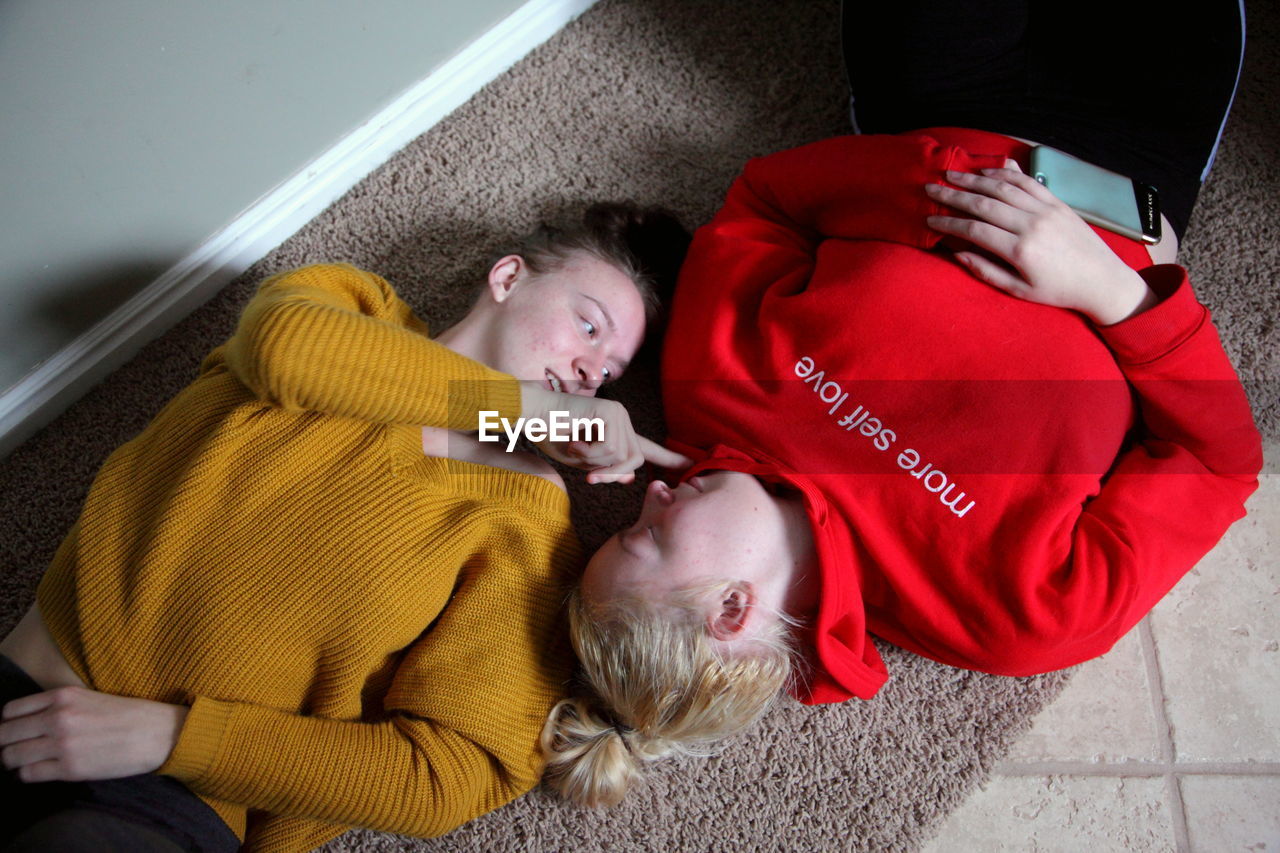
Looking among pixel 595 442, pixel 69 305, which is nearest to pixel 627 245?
pixel 595 442

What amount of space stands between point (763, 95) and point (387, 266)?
601 millimetres

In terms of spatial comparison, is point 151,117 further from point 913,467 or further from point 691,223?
point 913,467

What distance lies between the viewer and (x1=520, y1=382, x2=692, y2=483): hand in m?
0.88

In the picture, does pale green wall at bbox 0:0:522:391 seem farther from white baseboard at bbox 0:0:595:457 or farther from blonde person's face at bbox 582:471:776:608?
blonde person's face at bbox 582:471:776:608

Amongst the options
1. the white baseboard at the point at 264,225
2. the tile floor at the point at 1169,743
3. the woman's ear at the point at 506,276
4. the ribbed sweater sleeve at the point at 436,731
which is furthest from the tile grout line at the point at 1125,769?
the white baseboard at the point at 264,225

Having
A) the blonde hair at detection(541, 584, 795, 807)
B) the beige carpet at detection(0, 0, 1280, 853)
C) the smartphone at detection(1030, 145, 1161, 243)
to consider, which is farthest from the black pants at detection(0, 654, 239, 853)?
the smartphone at detection(1030, 145, 1161, 243)

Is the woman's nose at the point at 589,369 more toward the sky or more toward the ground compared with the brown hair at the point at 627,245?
more toward the ground

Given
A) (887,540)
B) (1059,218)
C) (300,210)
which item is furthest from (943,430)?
(300,210)

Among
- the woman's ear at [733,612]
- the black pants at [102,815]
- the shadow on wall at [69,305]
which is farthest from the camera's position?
the shadow on wall at [69,305]

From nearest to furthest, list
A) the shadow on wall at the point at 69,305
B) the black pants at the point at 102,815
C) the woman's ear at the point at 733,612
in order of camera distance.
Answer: the black pants at the point at 102,815
the woman's ear at the point at 733,612
the shadow on wall at the point at 69,305

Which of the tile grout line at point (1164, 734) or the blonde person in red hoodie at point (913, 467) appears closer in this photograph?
the blonde person in red hoodie at point (913, 467)

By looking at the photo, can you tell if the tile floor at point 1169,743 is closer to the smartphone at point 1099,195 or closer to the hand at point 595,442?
the smartphone at point 1099,195

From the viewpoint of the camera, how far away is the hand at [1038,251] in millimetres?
868

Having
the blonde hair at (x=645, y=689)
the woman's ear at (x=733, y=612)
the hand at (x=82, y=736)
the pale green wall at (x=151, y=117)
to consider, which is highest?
the pale green wall at (x=151, y=117)
